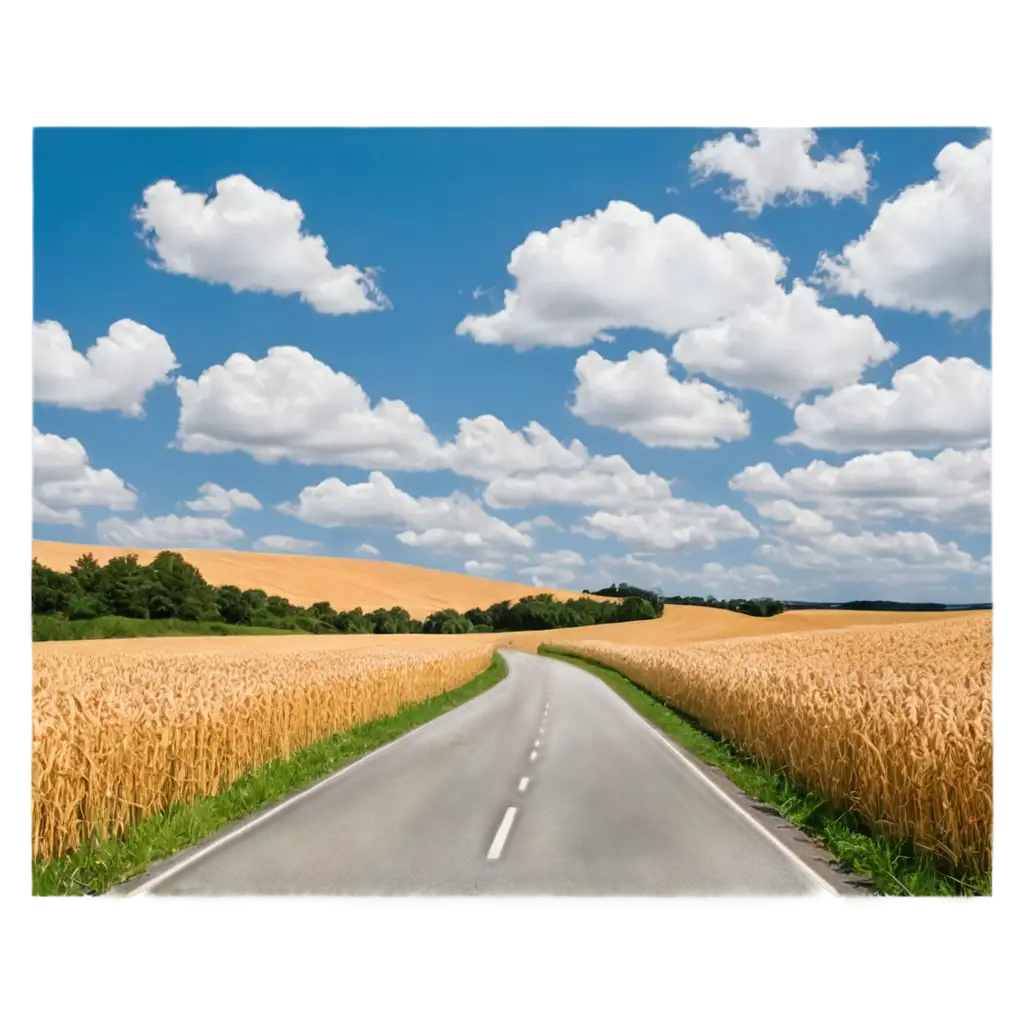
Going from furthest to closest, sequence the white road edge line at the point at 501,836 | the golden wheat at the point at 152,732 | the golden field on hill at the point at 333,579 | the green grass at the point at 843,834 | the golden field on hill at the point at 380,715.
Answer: the golden field on hill at the point at 333,579 < the white road edge line at the point at 501,836 < the golden wheat at the point at 152,732 < the golden field on hill at the point at 380,715 < the green grass at the point at 843,834

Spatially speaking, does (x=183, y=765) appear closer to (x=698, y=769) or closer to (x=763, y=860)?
(x=763, y=860)

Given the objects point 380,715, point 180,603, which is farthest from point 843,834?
point 180,603

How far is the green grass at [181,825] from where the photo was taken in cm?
1065

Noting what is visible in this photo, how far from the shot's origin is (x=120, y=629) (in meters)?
66.9

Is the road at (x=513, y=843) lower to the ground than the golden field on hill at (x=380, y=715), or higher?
lower

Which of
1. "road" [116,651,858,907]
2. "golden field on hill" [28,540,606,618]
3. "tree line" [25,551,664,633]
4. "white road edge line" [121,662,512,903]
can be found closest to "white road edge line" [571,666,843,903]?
"road" [116,651,858,907]

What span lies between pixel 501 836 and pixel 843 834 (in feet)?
14.9

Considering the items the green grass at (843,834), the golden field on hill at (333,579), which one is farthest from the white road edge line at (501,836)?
the golden field on hill at (333,579)

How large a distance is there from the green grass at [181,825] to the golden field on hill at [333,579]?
6729 centimetres

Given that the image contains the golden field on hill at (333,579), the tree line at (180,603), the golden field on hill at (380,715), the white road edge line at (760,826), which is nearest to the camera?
the white road edge line at (760,826)

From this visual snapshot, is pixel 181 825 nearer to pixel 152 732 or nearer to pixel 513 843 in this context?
pixel 152 732

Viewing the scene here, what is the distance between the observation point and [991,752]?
33.8ft

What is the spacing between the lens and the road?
1041 cm

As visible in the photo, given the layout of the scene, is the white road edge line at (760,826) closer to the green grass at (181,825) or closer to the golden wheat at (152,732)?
the green grass at (181,825)
